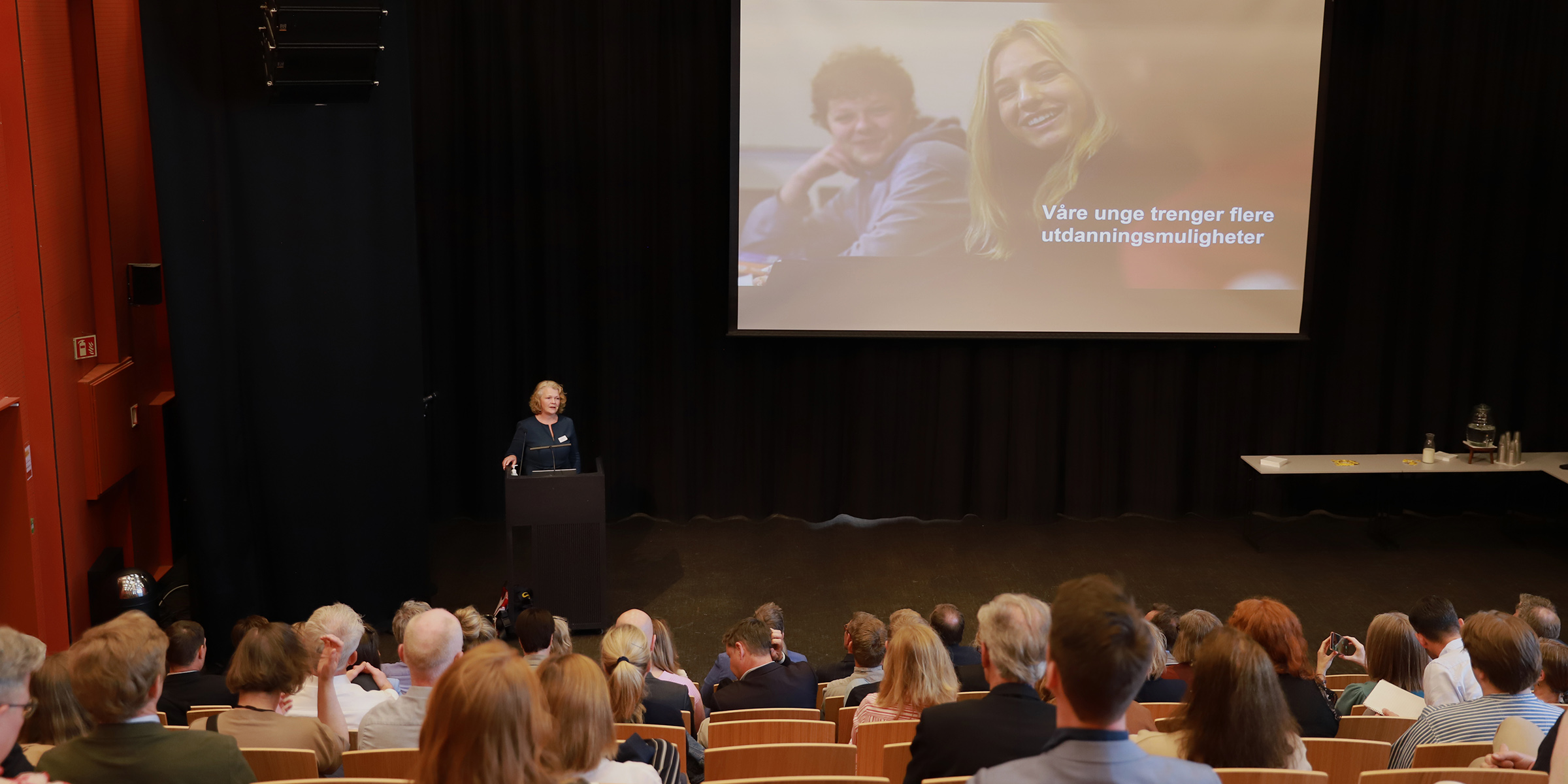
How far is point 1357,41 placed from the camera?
26.3 feet

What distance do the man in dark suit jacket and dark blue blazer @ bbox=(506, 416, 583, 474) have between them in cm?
241

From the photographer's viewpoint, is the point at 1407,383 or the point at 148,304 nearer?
the point at 148,304

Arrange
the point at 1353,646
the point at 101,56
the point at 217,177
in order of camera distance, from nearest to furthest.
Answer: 1. the point at 1353,646
2. the point at 217,177
3. the point at 101,56

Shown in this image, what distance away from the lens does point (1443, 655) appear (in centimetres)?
398

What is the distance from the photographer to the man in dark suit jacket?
4008 mm

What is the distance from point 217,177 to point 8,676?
11.9 feet

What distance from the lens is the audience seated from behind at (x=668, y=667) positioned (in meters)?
4.05

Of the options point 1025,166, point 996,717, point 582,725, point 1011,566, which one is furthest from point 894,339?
point 582,725

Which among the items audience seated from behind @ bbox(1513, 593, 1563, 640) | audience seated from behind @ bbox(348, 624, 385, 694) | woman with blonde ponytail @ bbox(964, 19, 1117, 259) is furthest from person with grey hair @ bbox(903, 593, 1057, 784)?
woman with blonde ponytail @ bbox(964, 19, 1117, 259)

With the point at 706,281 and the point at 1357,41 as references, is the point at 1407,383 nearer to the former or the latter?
the point at 1357,41

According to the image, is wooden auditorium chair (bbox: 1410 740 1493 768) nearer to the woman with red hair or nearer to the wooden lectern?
the woman with red hair

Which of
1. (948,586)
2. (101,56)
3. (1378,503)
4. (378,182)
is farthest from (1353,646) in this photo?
(101,56)

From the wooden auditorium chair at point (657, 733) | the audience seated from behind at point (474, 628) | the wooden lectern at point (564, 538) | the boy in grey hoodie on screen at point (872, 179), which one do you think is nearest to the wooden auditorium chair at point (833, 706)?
the wooden auditorium chair at point (657, 733)

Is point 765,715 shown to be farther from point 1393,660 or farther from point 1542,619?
point 1542,619
